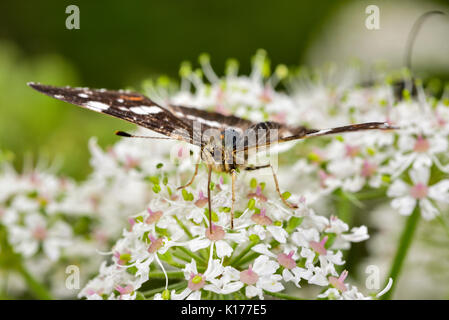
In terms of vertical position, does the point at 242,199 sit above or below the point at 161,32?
below

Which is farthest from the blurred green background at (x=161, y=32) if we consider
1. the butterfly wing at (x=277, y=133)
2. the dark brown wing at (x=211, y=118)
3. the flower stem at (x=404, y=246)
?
the flower stem at (x=404, y=246)

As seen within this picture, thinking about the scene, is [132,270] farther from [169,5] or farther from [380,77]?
[169,5]

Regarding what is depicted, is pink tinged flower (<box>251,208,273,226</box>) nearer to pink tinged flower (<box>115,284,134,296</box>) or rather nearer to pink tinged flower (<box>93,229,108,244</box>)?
pink tinged flower (<box>115,284,134,296</box>)

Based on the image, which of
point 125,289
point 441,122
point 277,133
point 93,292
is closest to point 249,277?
point 125,289

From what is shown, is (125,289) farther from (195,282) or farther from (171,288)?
(195,282)

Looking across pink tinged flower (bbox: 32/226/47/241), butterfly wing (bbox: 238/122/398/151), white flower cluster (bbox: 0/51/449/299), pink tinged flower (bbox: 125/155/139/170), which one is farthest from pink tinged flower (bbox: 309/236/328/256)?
pink tinged flower (bbox: 32/226/47/241)
